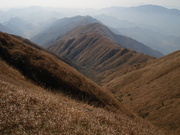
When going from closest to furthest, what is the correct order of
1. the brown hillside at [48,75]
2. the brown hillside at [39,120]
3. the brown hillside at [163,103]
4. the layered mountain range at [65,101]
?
the brown hillside at [39,120], the layered mountain range at [65,101], the brown hillside at [48,75], the brown hillside at [163,103]

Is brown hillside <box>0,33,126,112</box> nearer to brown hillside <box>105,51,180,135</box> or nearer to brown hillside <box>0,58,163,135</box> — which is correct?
brown hillside <box>105,51,180,135</box>

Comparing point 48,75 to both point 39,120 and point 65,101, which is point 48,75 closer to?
point 65,101

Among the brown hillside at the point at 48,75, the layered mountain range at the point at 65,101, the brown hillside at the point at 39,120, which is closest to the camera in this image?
the brown hillside at the point at 39,120

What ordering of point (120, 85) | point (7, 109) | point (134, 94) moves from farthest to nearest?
1. point (120, 85)
2. point (134, 94)
3. point (7, 109)

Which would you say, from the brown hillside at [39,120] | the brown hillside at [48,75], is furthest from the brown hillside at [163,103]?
the brown hillside at [39,120]

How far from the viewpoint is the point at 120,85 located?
53562 millimetres

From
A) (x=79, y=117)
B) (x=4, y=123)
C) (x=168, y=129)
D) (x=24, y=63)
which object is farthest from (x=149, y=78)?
(x=4, y=123)

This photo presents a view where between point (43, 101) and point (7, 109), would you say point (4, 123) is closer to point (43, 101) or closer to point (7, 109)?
point (7, 109)

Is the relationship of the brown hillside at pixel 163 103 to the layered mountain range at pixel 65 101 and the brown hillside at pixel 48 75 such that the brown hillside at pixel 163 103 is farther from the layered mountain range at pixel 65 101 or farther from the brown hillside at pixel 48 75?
the brown hillside at pixel 48 75

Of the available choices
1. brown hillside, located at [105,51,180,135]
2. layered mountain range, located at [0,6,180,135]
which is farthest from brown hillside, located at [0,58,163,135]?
brown hillside, located at [105,51,180,135]

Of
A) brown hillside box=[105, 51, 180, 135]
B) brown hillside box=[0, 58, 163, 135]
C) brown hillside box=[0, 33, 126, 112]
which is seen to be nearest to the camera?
brown hillside box=[0, 58, 163, 135]

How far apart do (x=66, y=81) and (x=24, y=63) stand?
18.8ft

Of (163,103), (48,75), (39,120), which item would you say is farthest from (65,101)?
(163,103)

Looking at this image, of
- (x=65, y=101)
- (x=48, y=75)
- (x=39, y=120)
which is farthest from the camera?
(x=48, y=75)
